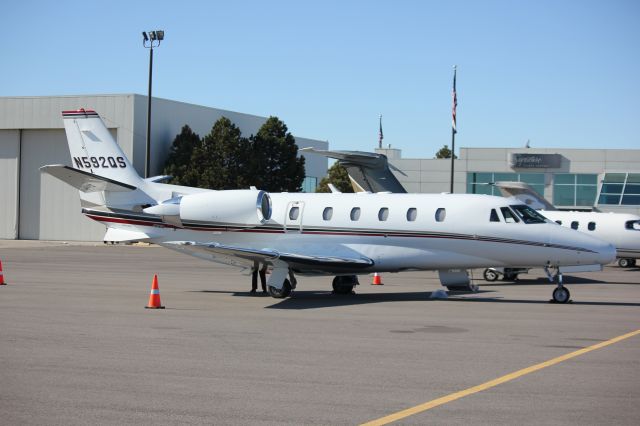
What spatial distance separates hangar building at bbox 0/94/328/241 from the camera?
61.1 meters

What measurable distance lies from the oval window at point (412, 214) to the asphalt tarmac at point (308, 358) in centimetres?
203

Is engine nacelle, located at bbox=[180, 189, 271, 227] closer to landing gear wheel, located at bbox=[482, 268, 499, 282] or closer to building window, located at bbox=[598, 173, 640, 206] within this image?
landing gear wheel, located at bbox=[482, 268, 499, 282]

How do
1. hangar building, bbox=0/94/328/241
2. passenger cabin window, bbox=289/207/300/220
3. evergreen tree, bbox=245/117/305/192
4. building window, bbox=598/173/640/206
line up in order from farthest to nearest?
evergreen tree, bbox=245/117/305/192
hangar building, bbox=0/94/328/241
building window, bbox=598/173/640/206
passenger cabin window, bbox=289/207/300/220

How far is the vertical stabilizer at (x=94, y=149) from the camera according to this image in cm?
2447

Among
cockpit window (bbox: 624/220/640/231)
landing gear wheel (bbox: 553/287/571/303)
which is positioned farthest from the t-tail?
cockpit window (bbox: 624/220/640/231)

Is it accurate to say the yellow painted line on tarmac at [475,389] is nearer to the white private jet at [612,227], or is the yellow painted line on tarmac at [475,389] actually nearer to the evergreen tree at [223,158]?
the white private jet at [612,227]

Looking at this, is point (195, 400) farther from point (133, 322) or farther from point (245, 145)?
point (245, 145)

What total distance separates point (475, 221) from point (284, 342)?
8.75 meters

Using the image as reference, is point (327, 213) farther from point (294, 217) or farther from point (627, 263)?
point (627, 263)

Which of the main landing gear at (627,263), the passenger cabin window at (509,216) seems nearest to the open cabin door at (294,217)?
the passenger cabin window at (509,216)

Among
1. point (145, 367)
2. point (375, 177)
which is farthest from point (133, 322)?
point (375, 177)

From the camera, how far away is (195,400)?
9219 mm

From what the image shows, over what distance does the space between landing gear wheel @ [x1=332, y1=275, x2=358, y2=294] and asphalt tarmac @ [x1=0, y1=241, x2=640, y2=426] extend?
538mm

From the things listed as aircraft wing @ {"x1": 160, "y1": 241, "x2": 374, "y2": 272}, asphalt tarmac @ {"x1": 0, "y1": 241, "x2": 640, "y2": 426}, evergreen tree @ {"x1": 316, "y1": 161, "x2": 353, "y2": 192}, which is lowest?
asphalt tarmac @ {"x1": 0, "y1": 241, "x2": 640, "y2": 426}
